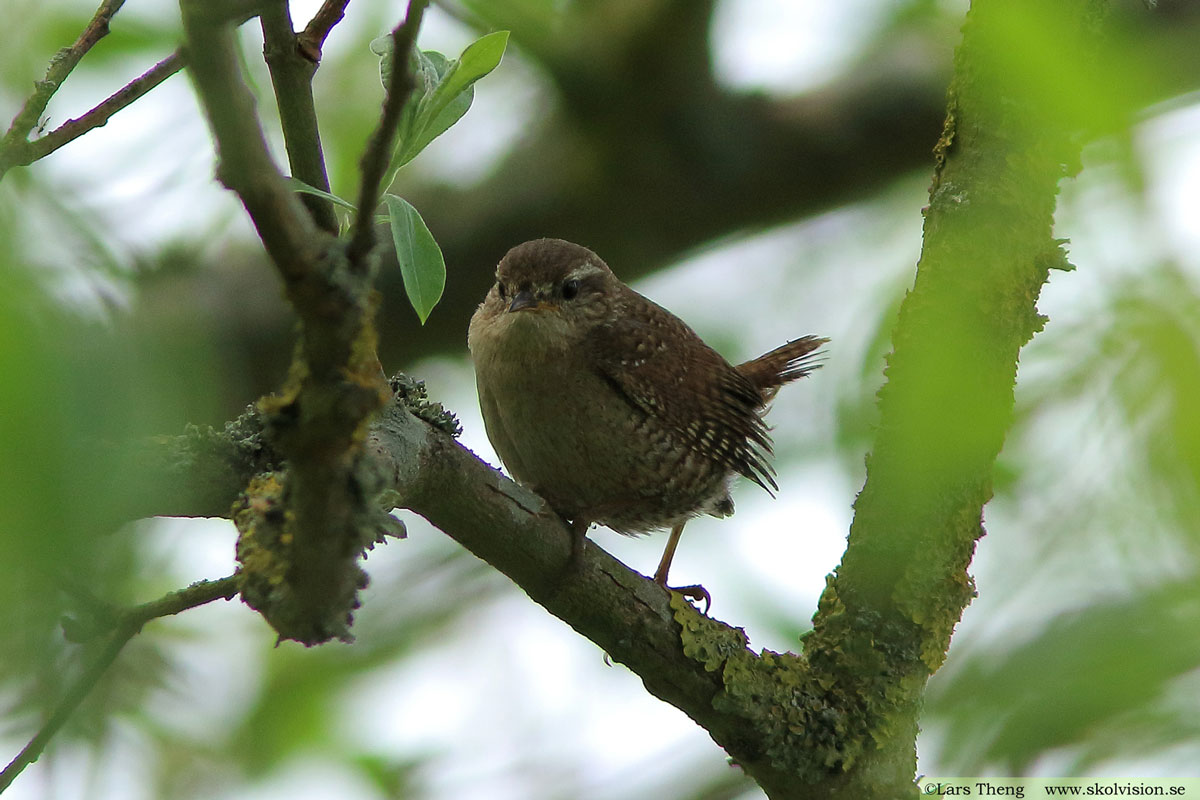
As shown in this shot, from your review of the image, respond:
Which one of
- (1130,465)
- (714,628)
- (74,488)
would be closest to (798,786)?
(714,628)

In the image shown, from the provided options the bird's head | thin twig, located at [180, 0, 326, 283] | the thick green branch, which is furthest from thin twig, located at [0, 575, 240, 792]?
the bird's head

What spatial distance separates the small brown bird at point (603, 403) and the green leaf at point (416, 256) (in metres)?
1.85

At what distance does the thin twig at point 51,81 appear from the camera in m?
1.49

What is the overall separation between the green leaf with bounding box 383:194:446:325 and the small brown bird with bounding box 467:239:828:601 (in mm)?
1849

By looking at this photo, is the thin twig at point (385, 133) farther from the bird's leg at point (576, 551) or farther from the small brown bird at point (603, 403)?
the small brown bird at point (603, 403)

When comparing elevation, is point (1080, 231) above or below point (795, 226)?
below

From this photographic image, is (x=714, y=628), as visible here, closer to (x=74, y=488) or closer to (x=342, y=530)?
(x=342, y=530)

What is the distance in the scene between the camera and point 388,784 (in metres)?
2.69

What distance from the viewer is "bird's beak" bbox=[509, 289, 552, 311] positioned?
3852mm

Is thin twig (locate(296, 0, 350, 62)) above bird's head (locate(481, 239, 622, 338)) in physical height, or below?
below

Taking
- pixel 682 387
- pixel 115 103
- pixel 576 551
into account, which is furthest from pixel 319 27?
pixel 682 387

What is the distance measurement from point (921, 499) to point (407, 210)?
113cm

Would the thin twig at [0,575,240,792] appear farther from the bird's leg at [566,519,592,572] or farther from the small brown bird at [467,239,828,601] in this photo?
the small brown bird at [467,239,828,601]

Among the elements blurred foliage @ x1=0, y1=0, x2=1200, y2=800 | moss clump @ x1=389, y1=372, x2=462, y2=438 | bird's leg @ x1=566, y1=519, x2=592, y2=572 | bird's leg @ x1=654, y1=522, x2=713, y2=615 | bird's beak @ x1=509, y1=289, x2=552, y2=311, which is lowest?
blurred foliage @ x1=0, y1=0, x2=1200, y2=800
